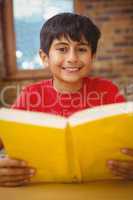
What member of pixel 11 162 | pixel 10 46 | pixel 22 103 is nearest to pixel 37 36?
pixel 10 46

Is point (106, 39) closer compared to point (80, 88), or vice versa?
point (80, 88)

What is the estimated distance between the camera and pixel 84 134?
594mm

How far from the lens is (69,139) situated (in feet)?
1.96

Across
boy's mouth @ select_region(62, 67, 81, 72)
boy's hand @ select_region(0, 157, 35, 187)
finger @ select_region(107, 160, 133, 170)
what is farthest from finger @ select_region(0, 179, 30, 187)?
boy's mouth @ select_region(62, 67, 81, 72)

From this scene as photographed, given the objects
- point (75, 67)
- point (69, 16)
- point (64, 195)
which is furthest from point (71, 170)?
point (69, 16)

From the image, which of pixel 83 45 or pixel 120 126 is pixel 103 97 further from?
pixel 120 126

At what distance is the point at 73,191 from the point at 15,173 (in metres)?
0.10

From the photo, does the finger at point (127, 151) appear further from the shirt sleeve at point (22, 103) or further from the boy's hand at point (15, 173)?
the shirt sleeve at point (22, 103)

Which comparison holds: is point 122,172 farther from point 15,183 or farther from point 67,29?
point 67,29

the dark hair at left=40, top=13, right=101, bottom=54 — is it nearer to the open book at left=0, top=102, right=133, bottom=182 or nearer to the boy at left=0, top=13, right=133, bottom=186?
the boy at left=0, top=13, right=133, bottom=186

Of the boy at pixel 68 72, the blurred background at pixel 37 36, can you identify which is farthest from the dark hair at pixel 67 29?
the blurred background at pixel 37 36

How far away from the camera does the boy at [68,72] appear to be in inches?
29.7

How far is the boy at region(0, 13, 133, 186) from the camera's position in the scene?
76 centimetres

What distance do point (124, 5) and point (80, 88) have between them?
2.87 meters
